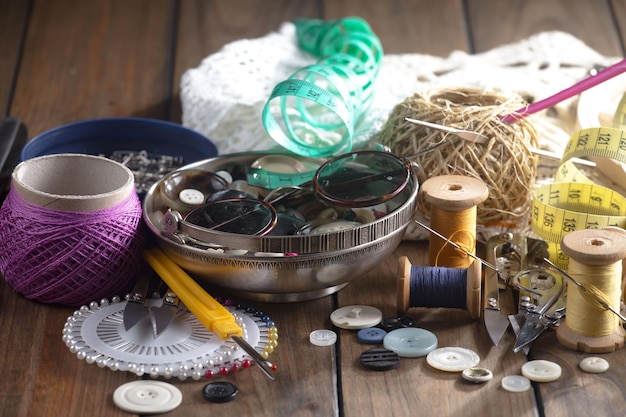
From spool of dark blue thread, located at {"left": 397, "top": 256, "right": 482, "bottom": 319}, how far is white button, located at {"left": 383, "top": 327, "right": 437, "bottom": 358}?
0.04 metres

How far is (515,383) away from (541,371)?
4 centimetres

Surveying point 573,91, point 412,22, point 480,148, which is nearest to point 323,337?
point 480,148

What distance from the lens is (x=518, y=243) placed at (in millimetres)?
1469

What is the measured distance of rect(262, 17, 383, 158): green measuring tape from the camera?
1508 mm

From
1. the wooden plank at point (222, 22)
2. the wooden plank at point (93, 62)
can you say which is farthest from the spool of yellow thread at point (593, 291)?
the wooden plank at point (222, 22)

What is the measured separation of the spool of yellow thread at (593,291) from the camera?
1.20 m

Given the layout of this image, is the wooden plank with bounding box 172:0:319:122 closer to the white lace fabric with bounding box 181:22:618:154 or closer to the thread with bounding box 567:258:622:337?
the white lace fabric with bounding box 181:22:618:154

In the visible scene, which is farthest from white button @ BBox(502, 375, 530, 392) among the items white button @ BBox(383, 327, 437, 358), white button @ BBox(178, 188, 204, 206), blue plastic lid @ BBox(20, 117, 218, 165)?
blue plastic lid @ BBox(20, 117, 218, 165)

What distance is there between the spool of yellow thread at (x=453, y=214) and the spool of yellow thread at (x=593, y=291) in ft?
0.60

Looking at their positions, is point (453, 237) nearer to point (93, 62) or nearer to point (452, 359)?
point (452, 359)

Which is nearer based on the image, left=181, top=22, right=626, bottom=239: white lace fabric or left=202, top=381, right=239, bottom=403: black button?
left=202, top=381, right=239, bottom=403: black button

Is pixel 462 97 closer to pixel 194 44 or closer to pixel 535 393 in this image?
pixel 535 393

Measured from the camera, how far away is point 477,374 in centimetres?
119

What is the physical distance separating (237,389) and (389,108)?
69 centimetres
